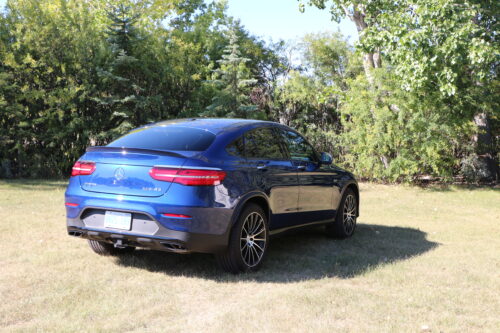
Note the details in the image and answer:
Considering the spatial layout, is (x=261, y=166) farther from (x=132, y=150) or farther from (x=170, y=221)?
(x=132, y=150)

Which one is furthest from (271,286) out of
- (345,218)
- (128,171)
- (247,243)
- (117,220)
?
(345,218)

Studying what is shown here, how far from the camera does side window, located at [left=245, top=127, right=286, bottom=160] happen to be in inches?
242

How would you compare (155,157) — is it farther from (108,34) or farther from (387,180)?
(108,34)

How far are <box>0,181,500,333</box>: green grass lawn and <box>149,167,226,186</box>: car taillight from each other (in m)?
1.06

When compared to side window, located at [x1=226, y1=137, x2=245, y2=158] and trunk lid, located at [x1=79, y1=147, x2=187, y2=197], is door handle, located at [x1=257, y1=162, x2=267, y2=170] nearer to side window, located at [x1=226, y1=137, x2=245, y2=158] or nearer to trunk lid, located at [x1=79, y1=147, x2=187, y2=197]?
side window, located at [x1=226, y1=137, x2=245, y2=158]

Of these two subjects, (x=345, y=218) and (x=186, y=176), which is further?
(x=345, y=218)

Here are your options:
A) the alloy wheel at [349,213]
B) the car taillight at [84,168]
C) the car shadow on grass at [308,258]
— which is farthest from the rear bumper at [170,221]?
the alloy wheel at [349,213]

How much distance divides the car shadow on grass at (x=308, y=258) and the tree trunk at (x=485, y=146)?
10.5m

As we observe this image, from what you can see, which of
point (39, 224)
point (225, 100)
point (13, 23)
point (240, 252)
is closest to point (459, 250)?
point (240, 252)

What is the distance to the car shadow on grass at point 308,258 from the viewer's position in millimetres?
5895

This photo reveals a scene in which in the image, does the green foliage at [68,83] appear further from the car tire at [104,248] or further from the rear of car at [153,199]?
the rear of car at [153,199]

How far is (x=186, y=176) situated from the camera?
5.23 meters

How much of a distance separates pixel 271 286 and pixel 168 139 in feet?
6.40

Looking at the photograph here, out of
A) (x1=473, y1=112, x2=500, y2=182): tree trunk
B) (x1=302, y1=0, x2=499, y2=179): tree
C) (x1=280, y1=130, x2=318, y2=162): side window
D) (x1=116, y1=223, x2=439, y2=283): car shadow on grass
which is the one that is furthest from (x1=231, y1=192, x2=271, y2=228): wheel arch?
(x1=473, y1=112, x2=500, y2=182): tree trunk
